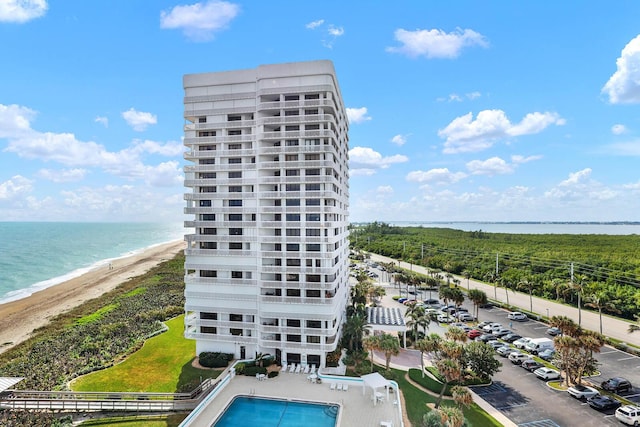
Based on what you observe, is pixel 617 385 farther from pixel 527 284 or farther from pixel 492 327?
pixel 527 284

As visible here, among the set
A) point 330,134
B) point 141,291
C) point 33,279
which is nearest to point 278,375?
point 330,134

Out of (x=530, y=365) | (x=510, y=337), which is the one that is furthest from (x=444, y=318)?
(x=530, y=365)

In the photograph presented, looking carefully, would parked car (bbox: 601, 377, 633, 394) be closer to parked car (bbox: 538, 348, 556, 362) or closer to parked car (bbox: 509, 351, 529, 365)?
parked car (bbox: 538, 348, 556, 362)

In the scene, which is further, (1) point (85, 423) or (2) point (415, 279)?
(2) point (415, 279)

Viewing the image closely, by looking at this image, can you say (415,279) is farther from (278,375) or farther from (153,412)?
(153,412)

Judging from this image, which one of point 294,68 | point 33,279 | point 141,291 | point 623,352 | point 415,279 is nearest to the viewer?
point 294,68
